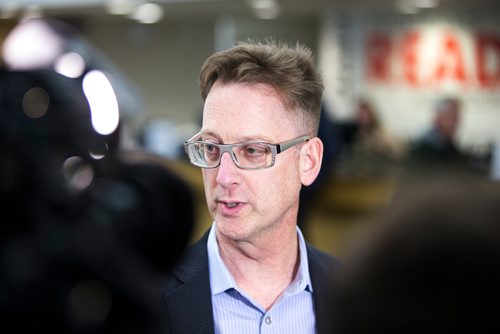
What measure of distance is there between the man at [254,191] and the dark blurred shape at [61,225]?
499 millimetres

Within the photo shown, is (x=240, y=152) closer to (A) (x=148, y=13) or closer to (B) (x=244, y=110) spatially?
(B) (x=244, y=110)

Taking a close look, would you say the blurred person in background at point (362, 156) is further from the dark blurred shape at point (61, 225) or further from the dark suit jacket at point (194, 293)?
the dark blurred shape at point (61, 225)

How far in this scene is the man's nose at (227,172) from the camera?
1094mm

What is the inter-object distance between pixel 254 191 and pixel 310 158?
12 centimetres

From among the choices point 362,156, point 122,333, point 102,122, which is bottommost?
point 362,156

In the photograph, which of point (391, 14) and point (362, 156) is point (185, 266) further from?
point (391, 14)

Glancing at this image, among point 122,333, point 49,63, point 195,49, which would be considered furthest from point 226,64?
point 195,49

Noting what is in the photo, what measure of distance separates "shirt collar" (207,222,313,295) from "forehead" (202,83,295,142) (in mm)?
211

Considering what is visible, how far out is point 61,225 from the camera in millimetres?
564

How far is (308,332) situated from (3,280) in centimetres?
64

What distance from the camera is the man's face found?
1093 millimetres

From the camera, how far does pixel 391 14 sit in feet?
32.8

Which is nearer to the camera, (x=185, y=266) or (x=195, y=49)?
(x=185, y=266)

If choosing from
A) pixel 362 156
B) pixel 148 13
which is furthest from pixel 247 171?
pixel 148 13
